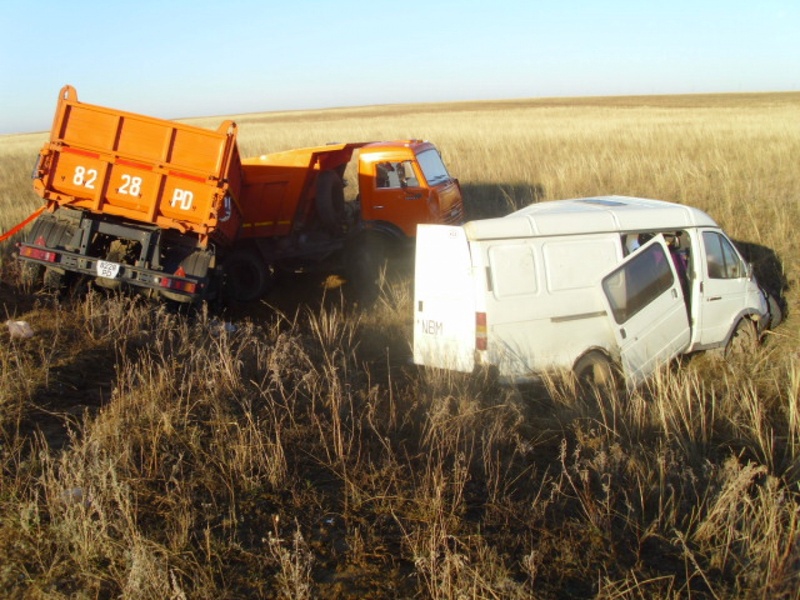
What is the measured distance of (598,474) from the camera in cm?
441

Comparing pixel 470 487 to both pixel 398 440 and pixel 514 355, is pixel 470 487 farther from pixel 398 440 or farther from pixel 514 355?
pixel 514 355

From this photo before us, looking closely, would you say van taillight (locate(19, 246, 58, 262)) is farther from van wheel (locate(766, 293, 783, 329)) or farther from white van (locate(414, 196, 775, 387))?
van wheel (locate(766, 293, 783, 329))

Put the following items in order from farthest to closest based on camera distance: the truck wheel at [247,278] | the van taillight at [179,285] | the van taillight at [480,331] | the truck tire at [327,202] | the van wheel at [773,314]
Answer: the truck tire at [327,202] → the truck wheel at [247,278] → the van wheel at [773,314] → the van taillight at [179,285] → the van taillight at [480,331]

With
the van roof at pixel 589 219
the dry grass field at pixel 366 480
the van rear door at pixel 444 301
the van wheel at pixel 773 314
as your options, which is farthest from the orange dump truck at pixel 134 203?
the van wheel at pixel 773 314

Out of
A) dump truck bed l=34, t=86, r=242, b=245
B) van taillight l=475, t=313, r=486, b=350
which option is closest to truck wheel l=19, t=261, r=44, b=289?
dump truck bed l=34, t=86, r=242, b=245

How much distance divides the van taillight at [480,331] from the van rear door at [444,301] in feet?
0.13

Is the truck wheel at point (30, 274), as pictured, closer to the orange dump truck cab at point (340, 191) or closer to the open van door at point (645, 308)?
the orange dump truck cab at point (340, 191)

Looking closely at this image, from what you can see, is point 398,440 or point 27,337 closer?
point 398,440

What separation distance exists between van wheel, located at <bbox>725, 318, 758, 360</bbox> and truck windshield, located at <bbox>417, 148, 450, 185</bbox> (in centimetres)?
526

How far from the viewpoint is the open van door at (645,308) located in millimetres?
6730

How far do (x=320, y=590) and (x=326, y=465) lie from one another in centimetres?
116

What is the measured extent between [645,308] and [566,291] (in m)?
0.98

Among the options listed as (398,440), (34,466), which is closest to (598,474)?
(398,440)

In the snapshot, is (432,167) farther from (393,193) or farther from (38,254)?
(38,254)
